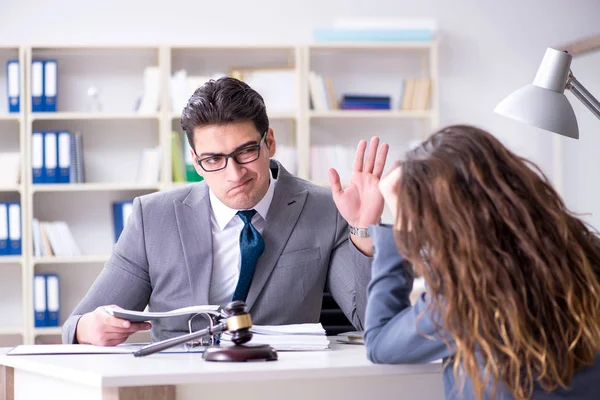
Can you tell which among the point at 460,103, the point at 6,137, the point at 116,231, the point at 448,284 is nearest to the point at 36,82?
the point at 6,137

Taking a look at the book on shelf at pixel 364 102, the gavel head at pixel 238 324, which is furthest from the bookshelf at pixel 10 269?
the gavel head at pixel 238 324

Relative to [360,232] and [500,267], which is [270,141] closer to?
[360,232]

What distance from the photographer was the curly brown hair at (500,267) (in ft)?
4.26

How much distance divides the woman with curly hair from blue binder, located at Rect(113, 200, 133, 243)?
3.28m

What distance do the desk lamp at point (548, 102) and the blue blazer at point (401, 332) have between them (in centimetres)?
45

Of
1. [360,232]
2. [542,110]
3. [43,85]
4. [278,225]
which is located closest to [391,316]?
[360,232]

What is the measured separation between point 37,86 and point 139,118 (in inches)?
21.4

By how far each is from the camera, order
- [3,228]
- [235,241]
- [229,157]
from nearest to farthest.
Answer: [229,157] → [235,241] → [3,228]

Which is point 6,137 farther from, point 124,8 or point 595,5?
point 595,5

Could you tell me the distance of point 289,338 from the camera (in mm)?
1719

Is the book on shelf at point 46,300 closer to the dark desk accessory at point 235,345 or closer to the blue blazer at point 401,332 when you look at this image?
the dark desk accessory at point 235,345

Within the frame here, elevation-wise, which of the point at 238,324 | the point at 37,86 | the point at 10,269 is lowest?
the point at 10,269

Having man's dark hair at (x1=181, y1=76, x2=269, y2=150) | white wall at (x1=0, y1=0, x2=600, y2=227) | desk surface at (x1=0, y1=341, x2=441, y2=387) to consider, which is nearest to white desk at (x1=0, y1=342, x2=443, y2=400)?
desk surface at (x1=0, y1=341, x2=441, y2=387)

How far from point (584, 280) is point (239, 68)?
3.46 meters
